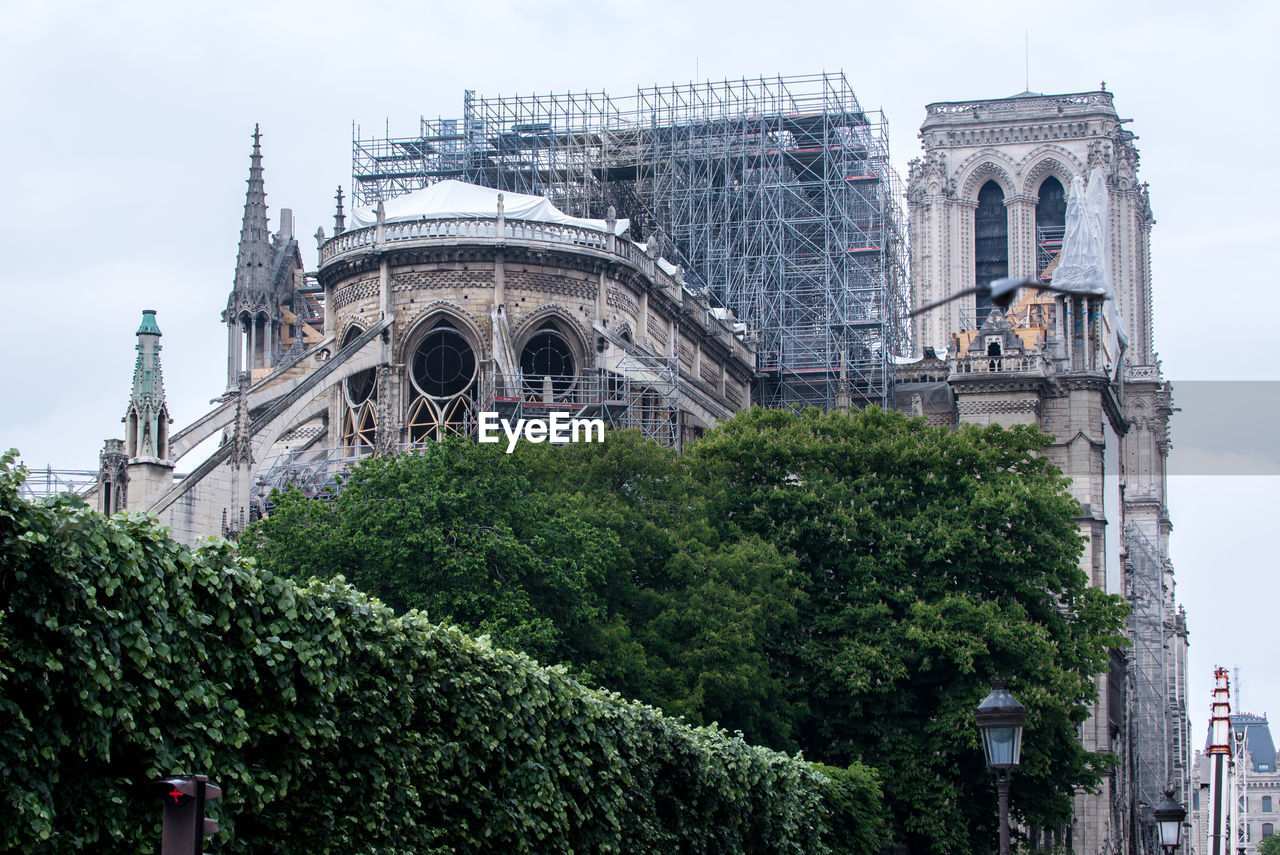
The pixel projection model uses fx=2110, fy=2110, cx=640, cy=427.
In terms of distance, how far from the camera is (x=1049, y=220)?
4045 inches

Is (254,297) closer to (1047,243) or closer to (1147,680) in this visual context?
(1147,680)

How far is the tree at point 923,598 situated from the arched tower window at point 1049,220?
179ft

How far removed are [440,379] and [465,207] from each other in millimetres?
5071

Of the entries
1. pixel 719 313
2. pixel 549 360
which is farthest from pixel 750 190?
pixel 549 360

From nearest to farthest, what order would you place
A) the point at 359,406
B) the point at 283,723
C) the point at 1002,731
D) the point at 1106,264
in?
the point at 283,723, the point at 1002,731, the point at 359,406, the point at 1106,264

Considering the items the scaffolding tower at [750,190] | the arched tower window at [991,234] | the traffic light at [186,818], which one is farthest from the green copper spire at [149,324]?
the arched tower window at [991,234]

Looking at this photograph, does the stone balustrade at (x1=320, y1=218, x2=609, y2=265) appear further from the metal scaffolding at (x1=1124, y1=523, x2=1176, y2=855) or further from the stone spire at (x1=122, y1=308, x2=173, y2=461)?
the metal scaffolding at (x1=1124, y1=523, x2=1176, y2=855)

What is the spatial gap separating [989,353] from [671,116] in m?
17.8

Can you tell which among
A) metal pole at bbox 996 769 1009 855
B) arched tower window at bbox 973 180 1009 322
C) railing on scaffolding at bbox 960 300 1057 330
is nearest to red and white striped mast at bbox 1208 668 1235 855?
metal pole at bbox 996 769 1009 855

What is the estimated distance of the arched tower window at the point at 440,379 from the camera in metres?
58.3

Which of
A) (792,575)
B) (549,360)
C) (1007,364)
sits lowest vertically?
(792,575)

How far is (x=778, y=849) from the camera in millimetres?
30453

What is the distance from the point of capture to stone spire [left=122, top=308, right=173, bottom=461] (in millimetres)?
50469

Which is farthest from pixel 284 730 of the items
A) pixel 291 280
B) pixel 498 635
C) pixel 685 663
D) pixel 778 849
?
pixel 291 280
